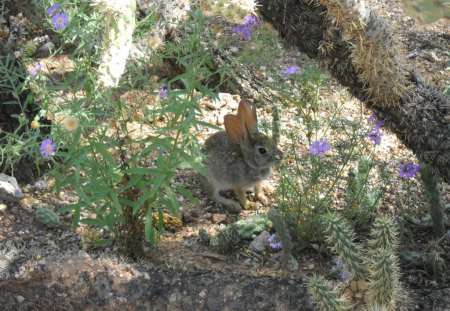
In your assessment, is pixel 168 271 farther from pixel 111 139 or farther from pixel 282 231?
pixel 111 139

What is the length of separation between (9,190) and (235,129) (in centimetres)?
144

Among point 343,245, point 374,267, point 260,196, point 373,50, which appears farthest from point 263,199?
point 374,267

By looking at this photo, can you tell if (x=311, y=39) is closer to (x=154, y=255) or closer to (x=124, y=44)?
(x=124, y=44)

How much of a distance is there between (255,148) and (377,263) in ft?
5.23

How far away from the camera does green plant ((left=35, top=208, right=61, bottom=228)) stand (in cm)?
381

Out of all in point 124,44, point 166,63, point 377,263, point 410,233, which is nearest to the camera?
point 377,263

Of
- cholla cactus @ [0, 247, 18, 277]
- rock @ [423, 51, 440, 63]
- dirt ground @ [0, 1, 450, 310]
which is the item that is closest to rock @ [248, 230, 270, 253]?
dirt ground @ [0, 1, 450, 310]

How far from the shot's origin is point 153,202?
329cm

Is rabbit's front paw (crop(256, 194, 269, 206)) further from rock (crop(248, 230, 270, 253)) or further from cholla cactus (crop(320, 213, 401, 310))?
cholla cactus (crop(320, 213, 401, 310))

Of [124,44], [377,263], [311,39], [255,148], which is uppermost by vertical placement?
[124,44]

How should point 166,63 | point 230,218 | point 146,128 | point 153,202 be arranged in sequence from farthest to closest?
point 166,63
point 146,128
point 230,218
point 153,202

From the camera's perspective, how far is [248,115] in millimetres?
4207

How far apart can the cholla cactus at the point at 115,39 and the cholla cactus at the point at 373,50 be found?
1.12m

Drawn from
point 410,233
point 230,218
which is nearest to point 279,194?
point 230,218
